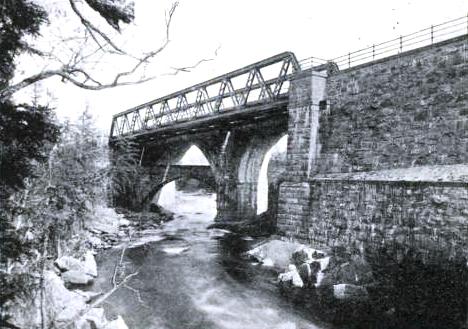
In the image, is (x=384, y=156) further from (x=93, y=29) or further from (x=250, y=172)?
(x=250, y=172)

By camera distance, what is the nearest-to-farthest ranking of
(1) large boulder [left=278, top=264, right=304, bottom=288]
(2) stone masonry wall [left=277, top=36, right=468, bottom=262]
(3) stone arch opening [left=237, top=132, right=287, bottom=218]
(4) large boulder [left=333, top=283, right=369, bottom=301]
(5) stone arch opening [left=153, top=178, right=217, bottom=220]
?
(2) stone masonry wall [left=277, top=36, right=468, bottom=262] → (4) large boulder [left=333, top=283, right=369, bottom=301] → (1) large boulder [left=278, top=264, right=304, bottom=288] → (3) stone arch opening [left=237, top=132, right=287, bottom=218] → (5) stone arch opening [left=153, top=178, right=217, bottom=220]

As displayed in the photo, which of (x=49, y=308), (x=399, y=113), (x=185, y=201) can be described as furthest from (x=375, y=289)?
(x=185, y=201)

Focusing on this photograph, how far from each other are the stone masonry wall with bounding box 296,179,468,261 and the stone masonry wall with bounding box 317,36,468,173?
3.23 ft

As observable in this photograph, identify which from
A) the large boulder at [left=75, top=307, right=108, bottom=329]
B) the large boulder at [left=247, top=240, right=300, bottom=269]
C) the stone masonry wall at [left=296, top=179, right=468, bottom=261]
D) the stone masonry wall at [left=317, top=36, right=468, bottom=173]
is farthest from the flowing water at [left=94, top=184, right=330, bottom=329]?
the stone masonry wall at [left=317, top=36, right=468, bottom=173]

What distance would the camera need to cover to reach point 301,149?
14.3 meters

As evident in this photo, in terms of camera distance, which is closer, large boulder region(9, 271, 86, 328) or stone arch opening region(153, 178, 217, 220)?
large boulder region(9, 271, 86, 328)

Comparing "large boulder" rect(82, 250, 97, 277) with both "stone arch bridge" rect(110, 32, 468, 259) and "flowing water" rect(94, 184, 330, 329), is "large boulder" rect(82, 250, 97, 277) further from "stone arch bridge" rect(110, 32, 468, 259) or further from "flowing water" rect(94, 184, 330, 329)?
"stone arch bridge" rect(110, 32, 468, 259)

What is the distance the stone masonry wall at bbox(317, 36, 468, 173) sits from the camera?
10.3 m

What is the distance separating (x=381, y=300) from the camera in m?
9.68

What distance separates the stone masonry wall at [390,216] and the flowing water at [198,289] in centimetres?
228

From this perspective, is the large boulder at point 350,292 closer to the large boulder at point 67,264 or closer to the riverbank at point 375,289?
the riverbank at point 375,289

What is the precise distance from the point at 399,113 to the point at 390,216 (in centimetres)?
301

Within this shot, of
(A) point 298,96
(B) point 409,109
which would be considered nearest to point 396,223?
(B) point 409,109

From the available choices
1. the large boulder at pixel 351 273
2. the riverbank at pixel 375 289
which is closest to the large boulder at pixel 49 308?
the riverbank at pixel 375 289
